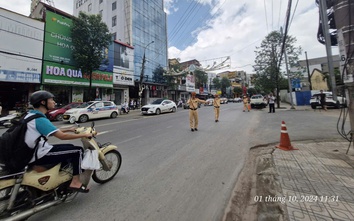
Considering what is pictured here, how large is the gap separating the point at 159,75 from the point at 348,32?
29651 millimetres

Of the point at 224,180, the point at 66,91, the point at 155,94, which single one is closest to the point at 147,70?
the point at 155,94

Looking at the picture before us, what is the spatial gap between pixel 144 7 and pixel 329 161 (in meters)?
34.9

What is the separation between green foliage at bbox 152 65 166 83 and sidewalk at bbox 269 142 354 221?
28.4 meters

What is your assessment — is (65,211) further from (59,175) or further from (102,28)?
(102,28)

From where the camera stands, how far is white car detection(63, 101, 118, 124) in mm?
11938

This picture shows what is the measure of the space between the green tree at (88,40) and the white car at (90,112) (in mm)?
5507

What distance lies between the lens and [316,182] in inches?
120

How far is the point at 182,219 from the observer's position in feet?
7.61

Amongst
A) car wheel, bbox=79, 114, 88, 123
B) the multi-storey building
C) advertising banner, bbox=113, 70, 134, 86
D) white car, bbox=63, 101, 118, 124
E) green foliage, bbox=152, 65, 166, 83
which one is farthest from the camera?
green foliage, bbox=152, 65, 166, 83

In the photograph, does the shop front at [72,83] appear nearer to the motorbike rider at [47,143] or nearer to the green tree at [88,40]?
the green tree at [88,40]

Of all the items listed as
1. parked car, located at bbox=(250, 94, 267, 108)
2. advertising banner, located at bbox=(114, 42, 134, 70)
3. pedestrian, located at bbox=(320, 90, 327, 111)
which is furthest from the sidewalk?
advertising banner, located at bbox=(114, 42, 134, 70)

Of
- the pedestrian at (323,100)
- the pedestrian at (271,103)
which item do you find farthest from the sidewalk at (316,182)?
the pedestrian at (323,100)

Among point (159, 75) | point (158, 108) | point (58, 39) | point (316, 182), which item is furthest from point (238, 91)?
point (316, 182)

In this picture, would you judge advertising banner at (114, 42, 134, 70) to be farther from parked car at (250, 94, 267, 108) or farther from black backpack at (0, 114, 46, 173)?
black backpack at (0, 114, 46, 173)
